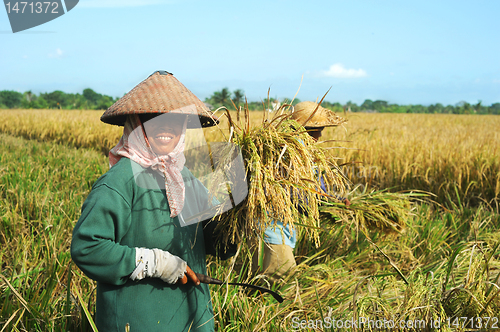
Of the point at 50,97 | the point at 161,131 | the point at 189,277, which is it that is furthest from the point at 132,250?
the point at 50,97

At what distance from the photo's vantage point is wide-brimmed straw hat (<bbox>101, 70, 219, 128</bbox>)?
127 centimetres

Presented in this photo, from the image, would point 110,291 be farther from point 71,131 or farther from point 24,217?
point 71,131

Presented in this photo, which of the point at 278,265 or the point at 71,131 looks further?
the point at 71,131

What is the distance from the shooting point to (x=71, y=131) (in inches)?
350

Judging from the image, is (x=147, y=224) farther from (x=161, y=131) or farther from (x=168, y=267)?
(x=161, y=131)

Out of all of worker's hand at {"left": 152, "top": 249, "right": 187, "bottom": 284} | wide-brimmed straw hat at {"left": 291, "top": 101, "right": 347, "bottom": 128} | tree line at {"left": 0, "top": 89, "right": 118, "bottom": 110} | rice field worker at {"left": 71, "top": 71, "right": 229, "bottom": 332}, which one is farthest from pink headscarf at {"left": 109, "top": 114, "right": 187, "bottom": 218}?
tree line at {"left": 0, "top": 89, "right": 118, "bottom": 110}

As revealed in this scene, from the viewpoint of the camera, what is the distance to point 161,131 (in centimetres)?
131

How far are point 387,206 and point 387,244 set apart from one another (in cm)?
47

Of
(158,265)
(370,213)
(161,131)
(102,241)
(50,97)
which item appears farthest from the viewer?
(50,97)

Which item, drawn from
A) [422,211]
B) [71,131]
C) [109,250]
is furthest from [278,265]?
[71,131]

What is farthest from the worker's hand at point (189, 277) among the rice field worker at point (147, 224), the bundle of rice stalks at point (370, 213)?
the bundle of rice stalks at point (370, 213)

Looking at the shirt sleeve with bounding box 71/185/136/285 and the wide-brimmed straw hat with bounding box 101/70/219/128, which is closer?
the shirt sleeve with bounding box 71/185/136/285

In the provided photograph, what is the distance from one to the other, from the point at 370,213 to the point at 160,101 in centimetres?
177

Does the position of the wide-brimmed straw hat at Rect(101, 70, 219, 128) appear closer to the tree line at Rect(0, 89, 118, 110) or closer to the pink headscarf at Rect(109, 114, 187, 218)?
the pink headscarf at Rect(109, 114, 187, 218)
